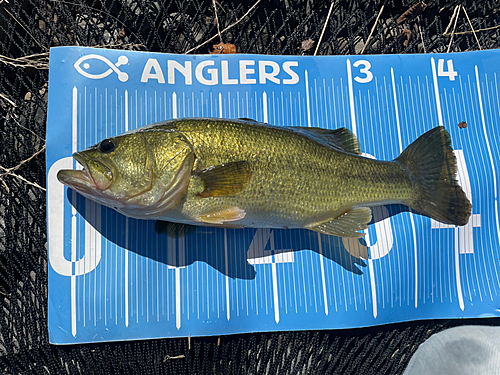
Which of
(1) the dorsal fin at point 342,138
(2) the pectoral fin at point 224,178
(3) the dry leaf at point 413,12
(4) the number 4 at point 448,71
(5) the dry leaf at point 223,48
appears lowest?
(2) the pectoral fin at point 224,178

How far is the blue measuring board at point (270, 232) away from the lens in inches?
84.1

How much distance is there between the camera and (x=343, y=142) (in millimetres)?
2080

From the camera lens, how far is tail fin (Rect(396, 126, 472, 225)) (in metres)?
2.14

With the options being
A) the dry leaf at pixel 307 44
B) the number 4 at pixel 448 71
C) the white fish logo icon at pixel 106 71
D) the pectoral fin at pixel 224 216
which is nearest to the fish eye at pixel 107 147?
the pectoral fin at pixel 224 216

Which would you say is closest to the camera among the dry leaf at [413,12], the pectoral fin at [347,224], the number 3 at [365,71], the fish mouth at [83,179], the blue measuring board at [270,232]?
the fish mouth at [83,179]

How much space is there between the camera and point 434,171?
2.15 metres

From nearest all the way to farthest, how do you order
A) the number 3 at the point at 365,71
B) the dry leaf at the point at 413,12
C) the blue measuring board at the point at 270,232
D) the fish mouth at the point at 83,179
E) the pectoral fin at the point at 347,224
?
the fish mouth at the point at 83,179 < the pectoral fin at the point at 347,224 < the blue measuring board at the point at 270,232 < the number 3 at the point at 365,71 < the dry leaf at the point at 413,12

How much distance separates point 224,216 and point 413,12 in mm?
2213

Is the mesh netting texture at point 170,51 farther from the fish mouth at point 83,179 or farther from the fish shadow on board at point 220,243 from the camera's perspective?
the fish mouth at point 83,179

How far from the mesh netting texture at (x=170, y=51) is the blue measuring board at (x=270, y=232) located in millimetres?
160

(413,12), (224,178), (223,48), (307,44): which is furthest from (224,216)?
(413,12)

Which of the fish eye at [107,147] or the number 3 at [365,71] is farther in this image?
the number 3 at [365,71]

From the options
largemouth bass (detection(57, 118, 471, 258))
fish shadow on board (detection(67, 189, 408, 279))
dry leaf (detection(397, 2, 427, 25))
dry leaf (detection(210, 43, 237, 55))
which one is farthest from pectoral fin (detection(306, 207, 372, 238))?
dry leaf (detection(397, 2, 427, 25))

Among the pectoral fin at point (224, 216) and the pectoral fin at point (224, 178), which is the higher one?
the pectoral fin at point (224, 178)
